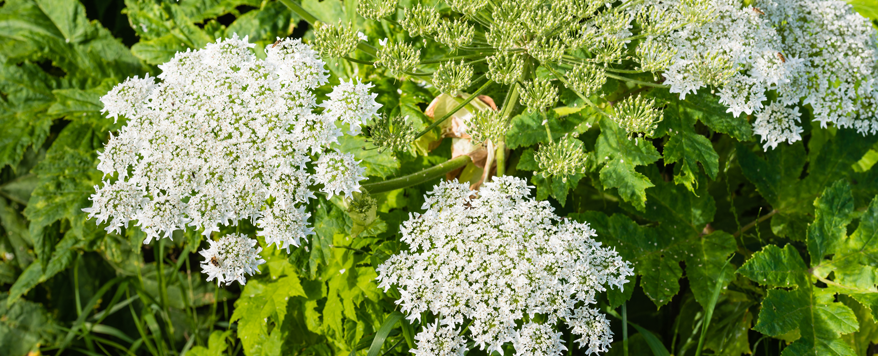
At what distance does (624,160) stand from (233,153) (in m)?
1.66

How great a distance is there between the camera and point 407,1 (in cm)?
324

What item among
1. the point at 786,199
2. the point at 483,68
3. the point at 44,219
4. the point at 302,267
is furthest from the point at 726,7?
the point at 44,219

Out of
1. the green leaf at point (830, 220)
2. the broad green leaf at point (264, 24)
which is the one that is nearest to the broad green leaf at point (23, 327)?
the broad green leaf at point (264, 24)

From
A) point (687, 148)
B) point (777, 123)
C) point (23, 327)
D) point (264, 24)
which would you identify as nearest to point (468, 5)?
point (687, 148)

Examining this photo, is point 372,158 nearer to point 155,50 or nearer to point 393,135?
point 393,135

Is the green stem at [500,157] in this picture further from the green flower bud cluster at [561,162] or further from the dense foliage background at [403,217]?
the green flower bud cluster at [561,162]

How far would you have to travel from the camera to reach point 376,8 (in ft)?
8.63

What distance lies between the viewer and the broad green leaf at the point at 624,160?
2584 mm

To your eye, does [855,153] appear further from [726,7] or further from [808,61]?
[726,7]

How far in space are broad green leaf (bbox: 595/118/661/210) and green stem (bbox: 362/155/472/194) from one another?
709 millimetres

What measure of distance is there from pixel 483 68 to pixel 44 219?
254 centimetres

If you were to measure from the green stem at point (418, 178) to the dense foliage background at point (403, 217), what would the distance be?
6 cm

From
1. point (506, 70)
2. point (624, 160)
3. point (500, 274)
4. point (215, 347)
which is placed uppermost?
point (506, 70)

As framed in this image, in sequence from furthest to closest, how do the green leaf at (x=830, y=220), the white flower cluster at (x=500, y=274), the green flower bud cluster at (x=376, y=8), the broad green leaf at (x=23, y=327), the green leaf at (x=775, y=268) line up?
the broad green leaf at (x=23, y=327) → the green leaf at (x=830, y=220) → the green leaf at (x=775, y=268) → the green flower bud cluster at (x=376, y=8) → the white flower cluster at (x=500, y=274)
